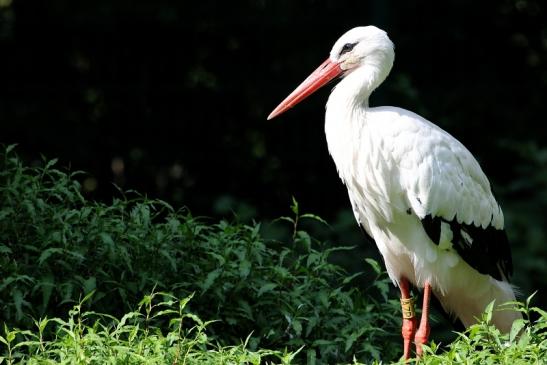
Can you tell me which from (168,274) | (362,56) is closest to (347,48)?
(362,56)

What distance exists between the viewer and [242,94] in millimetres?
9477

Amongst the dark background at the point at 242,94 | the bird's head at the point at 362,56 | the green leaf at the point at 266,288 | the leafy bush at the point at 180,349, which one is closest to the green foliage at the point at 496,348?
the leafy bush at the point at 180,349

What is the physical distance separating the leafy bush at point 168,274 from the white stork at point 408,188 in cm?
22

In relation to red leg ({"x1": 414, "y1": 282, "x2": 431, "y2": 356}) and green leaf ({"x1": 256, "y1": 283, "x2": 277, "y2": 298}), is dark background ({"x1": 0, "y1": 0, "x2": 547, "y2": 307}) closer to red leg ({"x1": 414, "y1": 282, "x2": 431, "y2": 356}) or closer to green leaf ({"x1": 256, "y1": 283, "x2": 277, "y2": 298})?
red leg ({"x1": 414, "y1": 282, "x2": 431, "y2": 356})

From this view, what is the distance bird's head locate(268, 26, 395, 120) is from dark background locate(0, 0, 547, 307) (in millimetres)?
3487

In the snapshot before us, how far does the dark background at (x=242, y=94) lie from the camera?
9141 mm

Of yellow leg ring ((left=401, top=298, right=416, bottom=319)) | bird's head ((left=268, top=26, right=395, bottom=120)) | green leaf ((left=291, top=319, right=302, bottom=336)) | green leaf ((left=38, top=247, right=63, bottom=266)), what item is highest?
bird's head ((left=268, top=26, right=395, bottom=120))

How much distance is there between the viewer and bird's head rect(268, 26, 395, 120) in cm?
531

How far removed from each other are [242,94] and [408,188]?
4.46 metres

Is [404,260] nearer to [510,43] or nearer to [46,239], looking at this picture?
[46,239]

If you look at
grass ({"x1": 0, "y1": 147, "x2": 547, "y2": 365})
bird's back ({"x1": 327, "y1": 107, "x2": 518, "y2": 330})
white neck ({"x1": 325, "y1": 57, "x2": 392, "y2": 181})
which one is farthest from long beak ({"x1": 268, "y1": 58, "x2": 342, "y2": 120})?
grass ({"x1": 0, "y1": 147, "x2": 547, "y2": 365})

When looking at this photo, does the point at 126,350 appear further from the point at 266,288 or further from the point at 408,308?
the point at 408,308

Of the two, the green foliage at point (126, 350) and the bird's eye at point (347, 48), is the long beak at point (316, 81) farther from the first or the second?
the green foliage at point (126, 350)

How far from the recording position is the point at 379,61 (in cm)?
531
